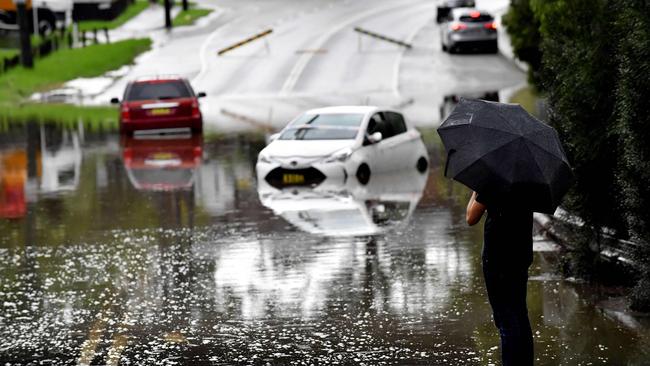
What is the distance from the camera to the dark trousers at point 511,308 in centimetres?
884

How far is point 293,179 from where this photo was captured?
75.4 feet

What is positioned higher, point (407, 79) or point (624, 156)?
point (624, 156)

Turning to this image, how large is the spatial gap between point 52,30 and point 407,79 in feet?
70.0

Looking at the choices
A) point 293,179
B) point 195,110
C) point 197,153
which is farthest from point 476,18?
point 293,179

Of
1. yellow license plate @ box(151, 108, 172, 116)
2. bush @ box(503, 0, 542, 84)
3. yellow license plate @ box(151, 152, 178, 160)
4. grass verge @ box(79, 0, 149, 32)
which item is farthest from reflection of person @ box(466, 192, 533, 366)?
grass verge @ box(79, 0, 149, 32)

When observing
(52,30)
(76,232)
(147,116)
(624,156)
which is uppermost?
(624,156)

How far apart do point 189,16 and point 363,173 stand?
4604cm

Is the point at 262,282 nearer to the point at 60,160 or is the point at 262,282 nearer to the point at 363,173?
the point at 363,173

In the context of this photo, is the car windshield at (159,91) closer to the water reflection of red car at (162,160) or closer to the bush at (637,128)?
the water reflection of red car at (162,160)

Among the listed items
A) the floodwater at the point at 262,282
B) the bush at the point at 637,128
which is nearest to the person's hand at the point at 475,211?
the floodwater at the point at 262,282

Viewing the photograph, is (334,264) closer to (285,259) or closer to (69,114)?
(285,259)

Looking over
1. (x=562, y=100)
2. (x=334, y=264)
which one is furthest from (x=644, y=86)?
(x=334, y=264)

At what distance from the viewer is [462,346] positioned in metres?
11.0

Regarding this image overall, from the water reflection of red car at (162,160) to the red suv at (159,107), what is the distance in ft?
1.05
